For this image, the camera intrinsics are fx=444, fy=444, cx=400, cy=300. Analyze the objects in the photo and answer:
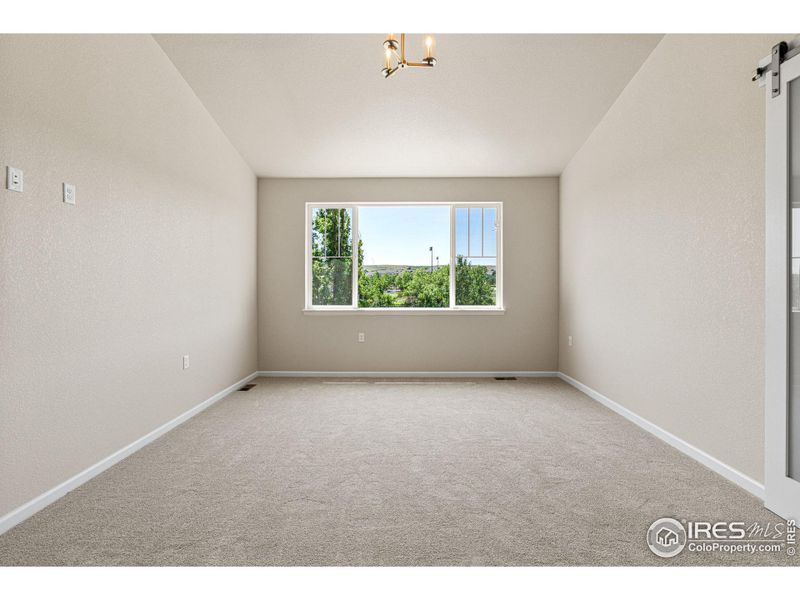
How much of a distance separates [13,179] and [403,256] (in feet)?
13.5

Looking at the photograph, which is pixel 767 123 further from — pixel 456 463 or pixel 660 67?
pixel 456 463

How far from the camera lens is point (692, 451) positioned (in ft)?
8.71

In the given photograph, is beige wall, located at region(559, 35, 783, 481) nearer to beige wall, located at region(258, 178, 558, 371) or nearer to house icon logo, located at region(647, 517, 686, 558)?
house icon logo, located at region(647, 517, 686, 558)

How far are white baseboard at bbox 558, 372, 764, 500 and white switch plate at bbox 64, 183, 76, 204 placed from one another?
12.1ft

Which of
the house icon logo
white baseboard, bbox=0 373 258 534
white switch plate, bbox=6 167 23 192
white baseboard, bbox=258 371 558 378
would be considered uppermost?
white switch plate, bbox=6 167 23 192

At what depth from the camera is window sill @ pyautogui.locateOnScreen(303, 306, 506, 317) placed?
5.47 m

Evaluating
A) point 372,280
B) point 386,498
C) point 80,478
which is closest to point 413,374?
point 372,280

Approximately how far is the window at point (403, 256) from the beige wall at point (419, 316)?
16 cm

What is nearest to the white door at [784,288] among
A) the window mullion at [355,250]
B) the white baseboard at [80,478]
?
the white baseboard at [80,478]

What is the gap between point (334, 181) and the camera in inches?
218

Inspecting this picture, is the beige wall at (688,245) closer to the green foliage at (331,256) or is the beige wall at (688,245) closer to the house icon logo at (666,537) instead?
the house icon logo at (666,537)

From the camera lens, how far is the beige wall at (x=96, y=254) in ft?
6.45

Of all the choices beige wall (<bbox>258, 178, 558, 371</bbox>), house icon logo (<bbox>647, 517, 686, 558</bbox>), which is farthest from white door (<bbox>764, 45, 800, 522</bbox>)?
beige wall (<bbox>258, 178, 558, 371</bbox>)
